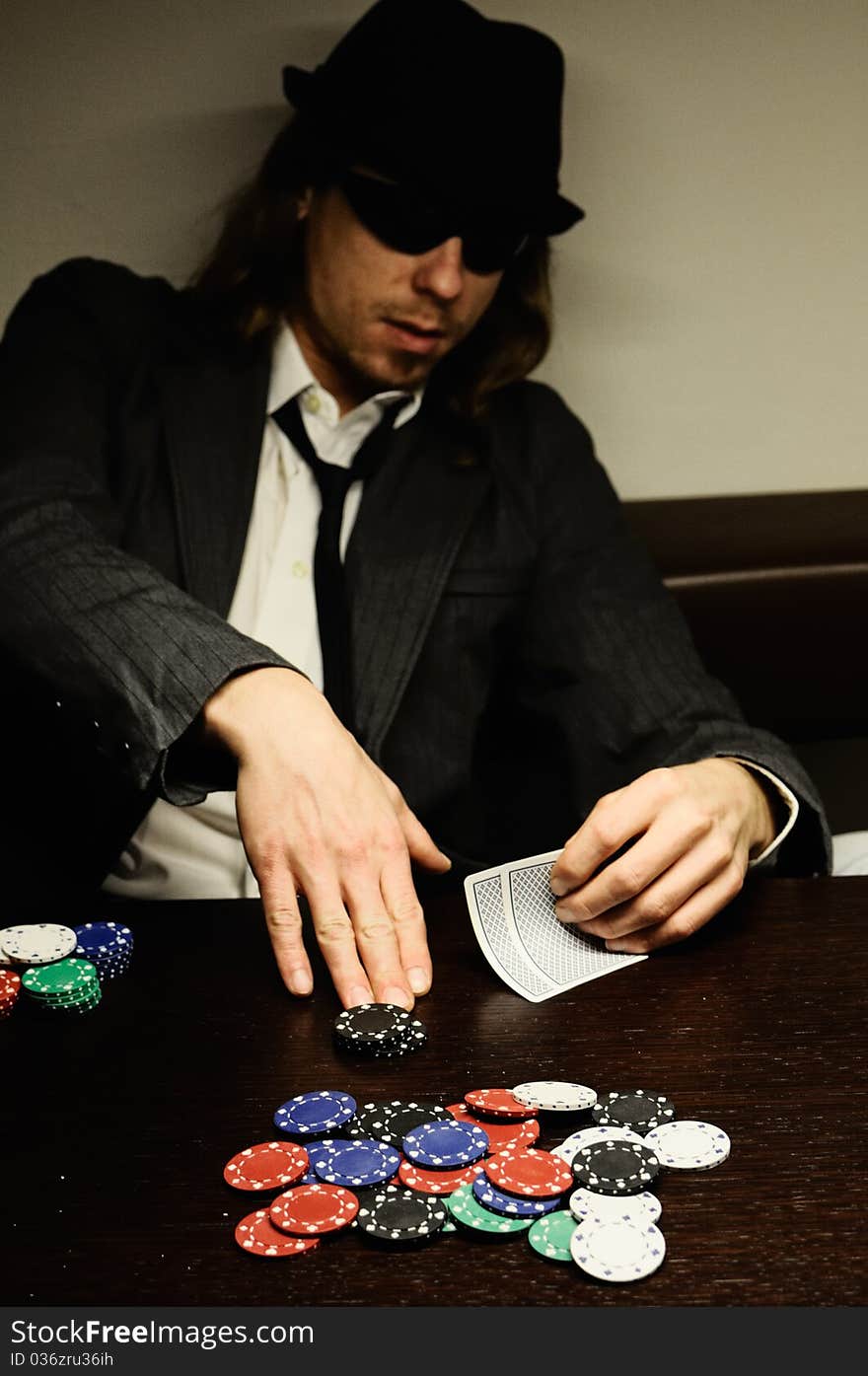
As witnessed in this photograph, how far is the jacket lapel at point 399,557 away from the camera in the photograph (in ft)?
6.06

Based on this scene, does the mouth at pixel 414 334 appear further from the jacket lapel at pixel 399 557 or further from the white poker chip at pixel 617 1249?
the white poker chip at pixel 617 1249

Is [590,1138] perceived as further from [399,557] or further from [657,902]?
[399,557]

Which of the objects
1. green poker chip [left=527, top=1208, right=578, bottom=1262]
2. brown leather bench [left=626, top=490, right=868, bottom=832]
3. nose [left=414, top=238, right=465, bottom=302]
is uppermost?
nose [left=414, top=238, right=465, bottom=302]

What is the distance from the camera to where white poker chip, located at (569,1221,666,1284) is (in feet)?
2.46

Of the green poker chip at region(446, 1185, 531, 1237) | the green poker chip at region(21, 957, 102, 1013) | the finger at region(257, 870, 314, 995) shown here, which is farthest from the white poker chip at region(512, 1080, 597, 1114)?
the green poker chip at region(21, 957, 102, 1013)

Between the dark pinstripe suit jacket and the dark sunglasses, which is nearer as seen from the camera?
the dark pinstripe suit jacket

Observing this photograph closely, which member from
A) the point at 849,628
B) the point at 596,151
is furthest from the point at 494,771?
the point at 596,151

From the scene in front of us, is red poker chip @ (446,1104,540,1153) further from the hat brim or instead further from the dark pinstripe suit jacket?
the hat brim

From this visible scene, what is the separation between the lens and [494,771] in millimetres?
2234

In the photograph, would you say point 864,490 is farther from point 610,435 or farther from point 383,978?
point 383,978

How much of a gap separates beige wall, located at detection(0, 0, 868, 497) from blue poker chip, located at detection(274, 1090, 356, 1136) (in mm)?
1695

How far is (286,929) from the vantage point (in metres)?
1.14

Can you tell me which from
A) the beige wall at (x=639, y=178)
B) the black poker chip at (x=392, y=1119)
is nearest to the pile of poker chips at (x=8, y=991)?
the black poker chip at (x=392, y=1119)

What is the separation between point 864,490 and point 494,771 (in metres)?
0.87
